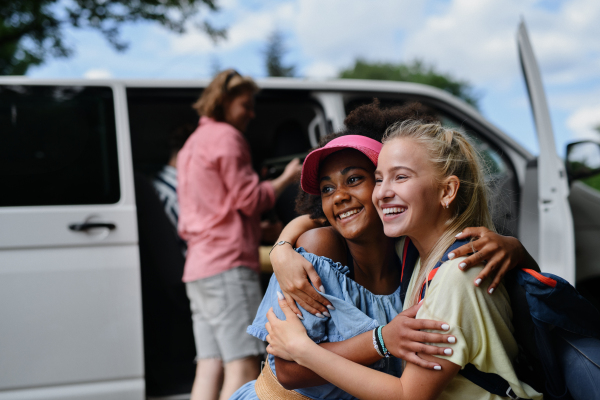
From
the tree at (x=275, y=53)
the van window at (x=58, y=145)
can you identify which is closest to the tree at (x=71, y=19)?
the van window at (x=58, y=145)

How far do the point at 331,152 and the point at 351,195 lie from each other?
0.48 feet

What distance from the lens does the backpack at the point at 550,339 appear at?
1.17 m

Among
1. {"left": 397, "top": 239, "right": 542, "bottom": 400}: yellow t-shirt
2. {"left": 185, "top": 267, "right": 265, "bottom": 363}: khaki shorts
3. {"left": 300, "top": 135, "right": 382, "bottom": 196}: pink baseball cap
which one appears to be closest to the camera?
{"left": 397, "top": 239, "right": 542, "bottom": 400}: yellow t-shirt

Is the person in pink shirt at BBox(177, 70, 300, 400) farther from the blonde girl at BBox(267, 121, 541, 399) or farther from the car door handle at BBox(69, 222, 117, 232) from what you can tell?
the blonde girl at BBox(267, 121, 541, 399)

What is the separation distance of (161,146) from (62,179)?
1483 millimetres

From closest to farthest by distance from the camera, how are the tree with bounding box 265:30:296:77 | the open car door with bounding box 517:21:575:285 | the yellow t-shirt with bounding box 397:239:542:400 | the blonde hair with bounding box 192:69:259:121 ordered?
the yellow t-shirt with bounding box 397:239:542:400
the open car door with bounding box 517:21:575:285
the blonde hair with bounding box 192:69:259:121
the tree with bounding box 265:30:296:77

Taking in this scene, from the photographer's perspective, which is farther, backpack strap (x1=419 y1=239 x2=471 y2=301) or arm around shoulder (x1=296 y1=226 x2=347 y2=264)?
arm around shoulder (x1=296 y1=226 x2=347 y2=264)

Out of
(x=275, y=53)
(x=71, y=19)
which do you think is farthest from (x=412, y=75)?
(x=71, y=19)

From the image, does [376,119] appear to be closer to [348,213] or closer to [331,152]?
[331,152]

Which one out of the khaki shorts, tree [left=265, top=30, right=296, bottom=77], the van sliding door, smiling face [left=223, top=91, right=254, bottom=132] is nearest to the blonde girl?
the khaki shorts

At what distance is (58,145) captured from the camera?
2594mm

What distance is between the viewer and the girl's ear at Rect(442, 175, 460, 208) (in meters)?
1.27

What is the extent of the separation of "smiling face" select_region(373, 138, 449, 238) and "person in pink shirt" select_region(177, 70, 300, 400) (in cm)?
128

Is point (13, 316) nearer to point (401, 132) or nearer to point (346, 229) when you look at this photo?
point (346, 229)
